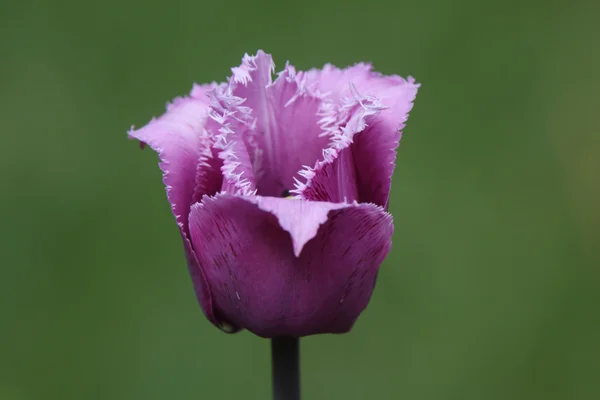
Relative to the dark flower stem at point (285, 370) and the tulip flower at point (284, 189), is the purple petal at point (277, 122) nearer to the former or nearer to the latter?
the tulip flower at point (284, 189)

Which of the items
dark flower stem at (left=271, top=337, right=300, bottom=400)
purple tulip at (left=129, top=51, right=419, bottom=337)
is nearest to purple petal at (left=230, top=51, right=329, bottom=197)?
purple tulip at (left=129, top=51, right=419, bottom=337)

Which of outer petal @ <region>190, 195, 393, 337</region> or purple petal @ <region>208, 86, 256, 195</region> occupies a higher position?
purple petal @ <region>208, 86, 256, 195</region>

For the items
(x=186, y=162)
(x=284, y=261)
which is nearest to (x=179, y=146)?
(x=186, y=162)

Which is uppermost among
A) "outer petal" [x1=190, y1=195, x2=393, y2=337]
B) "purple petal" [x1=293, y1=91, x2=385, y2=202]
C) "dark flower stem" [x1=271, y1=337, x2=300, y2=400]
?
"purple petal" [x1=293, y1=91, x2=385, y2=202]

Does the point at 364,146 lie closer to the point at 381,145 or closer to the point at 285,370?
the point at 381,145

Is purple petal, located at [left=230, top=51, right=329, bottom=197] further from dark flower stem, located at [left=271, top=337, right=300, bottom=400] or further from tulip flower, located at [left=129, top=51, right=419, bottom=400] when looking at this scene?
dark flower stem, located at [left=271, top=337, right=300, bottom=400]

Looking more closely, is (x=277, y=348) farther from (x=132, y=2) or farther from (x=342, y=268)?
(x=132, y=2)

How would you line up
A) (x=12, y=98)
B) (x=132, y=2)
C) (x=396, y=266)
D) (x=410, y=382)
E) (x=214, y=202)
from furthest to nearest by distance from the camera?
(x=132, y=2) < (x=12, y=98) < (x=396, y=266) < (x=410, y=382) < (x=214, y=202)

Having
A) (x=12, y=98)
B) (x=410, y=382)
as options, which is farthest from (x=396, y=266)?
(x=12, y=98)
